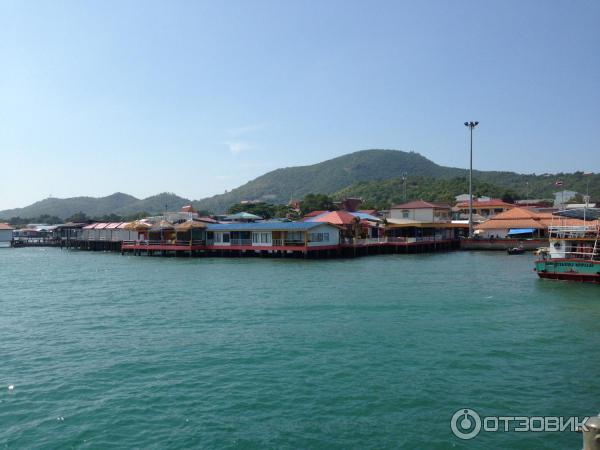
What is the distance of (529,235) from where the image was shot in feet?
196

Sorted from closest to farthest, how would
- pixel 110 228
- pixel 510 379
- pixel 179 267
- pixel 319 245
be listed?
pixel 510 379 < pixel 179 267 < pixel 319 245 < pixel 110 228

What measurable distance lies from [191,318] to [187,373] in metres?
7.07

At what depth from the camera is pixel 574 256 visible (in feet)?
101

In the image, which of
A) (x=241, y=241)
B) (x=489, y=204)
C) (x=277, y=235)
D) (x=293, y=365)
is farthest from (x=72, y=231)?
(x=293, y=365)

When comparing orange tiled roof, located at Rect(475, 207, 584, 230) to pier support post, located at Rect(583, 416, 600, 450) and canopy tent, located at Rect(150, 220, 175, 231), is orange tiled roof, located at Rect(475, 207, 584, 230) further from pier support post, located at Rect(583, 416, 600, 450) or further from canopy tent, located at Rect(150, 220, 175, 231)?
pier support post, located at Rect(583, 416, 600, 450)

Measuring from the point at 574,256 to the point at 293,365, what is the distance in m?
24.6

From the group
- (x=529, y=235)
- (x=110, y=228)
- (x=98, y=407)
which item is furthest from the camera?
(x=110, y=228)

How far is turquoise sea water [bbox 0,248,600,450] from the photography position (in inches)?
393

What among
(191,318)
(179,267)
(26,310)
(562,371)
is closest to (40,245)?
(179,267)

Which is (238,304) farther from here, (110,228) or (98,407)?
(110,228)

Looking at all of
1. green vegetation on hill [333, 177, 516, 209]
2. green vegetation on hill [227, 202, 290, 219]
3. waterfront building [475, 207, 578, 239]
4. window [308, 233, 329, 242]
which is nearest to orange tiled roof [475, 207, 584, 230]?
waterfront building [475, 207, 578, 239]

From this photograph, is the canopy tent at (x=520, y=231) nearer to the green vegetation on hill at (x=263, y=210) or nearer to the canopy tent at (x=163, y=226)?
the canopy tent at (x=163, y=226)

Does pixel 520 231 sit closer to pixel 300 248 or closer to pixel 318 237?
pixel 318 237

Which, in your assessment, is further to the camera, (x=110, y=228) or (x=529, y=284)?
(x=110, y=228)
